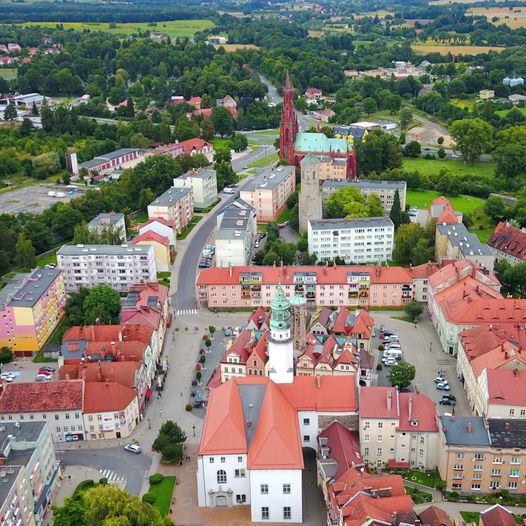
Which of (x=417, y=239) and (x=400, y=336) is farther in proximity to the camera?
(x=417, y=239)

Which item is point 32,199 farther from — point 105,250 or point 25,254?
point 105,250

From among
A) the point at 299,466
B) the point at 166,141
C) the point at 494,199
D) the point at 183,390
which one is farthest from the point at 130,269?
the point at 166,141

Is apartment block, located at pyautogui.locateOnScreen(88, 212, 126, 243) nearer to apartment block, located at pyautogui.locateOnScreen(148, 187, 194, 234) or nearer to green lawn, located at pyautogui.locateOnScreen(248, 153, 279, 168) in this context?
apartment block, located at pyautogui.locateOnScreen(148, 187, 194, 234)

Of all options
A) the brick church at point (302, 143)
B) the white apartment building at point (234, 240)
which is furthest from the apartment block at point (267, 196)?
the brick church at point (302, 143)

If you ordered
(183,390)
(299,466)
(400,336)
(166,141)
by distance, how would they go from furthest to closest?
(166,141) → (400,336) → (183,390) → (299,466)

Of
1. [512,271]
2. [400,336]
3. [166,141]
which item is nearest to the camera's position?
[400,336]

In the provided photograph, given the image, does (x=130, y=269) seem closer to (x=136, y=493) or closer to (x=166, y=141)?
(x=136, y=493)

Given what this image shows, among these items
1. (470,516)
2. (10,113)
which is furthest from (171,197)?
(10,113)
